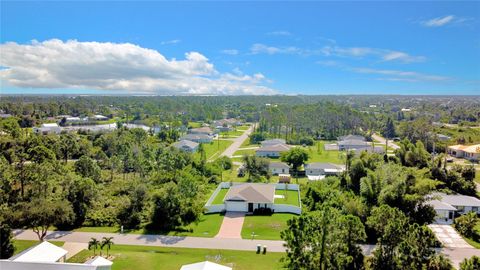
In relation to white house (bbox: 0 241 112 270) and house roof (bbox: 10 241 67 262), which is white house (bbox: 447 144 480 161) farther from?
house roof (bbox: 10 241 67 262)

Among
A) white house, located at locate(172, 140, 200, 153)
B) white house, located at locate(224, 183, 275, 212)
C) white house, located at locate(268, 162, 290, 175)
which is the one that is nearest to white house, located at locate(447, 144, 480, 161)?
white house, located at locate(268, 162, 290, 175)

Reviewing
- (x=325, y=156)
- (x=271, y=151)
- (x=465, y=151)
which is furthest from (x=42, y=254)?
(x=465, y=151)

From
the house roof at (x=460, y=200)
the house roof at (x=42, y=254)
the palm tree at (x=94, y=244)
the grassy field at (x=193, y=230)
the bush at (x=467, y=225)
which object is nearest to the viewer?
the house roof at (x=42, y=254)

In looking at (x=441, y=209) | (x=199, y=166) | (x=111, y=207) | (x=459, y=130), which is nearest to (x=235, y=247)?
(x=111, y=207)

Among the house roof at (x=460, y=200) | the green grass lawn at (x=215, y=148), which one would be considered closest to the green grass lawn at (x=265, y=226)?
the house roof at (x=460, y=200)

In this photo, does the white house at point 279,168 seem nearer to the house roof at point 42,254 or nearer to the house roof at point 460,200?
the house roof at point 460,200

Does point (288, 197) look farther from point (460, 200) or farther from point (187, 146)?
point (187, 146)
